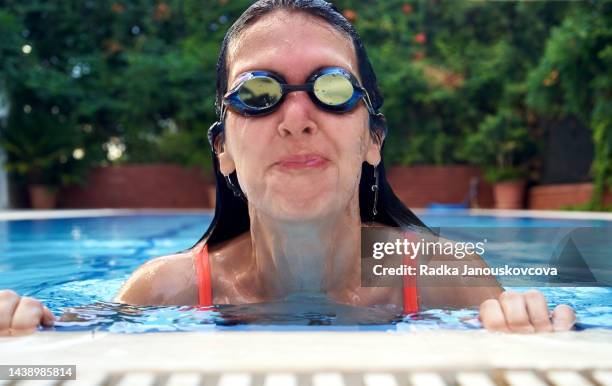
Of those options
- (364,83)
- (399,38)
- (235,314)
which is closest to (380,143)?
(364,83)

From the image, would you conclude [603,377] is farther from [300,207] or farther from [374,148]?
[374,148]

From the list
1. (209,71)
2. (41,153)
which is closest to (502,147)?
(209,71)

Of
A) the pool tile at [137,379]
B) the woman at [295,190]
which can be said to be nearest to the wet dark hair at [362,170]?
the woman at [295,190]

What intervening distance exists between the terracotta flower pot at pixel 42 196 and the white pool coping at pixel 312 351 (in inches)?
575

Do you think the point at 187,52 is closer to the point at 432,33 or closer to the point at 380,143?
the point at 432,33

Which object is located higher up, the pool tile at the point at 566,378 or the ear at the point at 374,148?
the ear at the point at 374,148

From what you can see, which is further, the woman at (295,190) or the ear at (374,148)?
the ear at (374,148)

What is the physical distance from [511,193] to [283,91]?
1349 centimetres

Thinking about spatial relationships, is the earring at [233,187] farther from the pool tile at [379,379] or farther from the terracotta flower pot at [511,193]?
the terracotta flower pot at [511,193]

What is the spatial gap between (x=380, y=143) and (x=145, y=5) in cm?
1485

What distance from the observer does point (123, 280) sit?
4359 millimetres

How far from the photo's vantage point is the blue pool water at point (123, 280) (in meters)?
2.06

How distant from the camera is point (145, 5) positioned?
15.8 meters

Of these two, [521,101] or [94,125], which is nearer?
[521,101]
